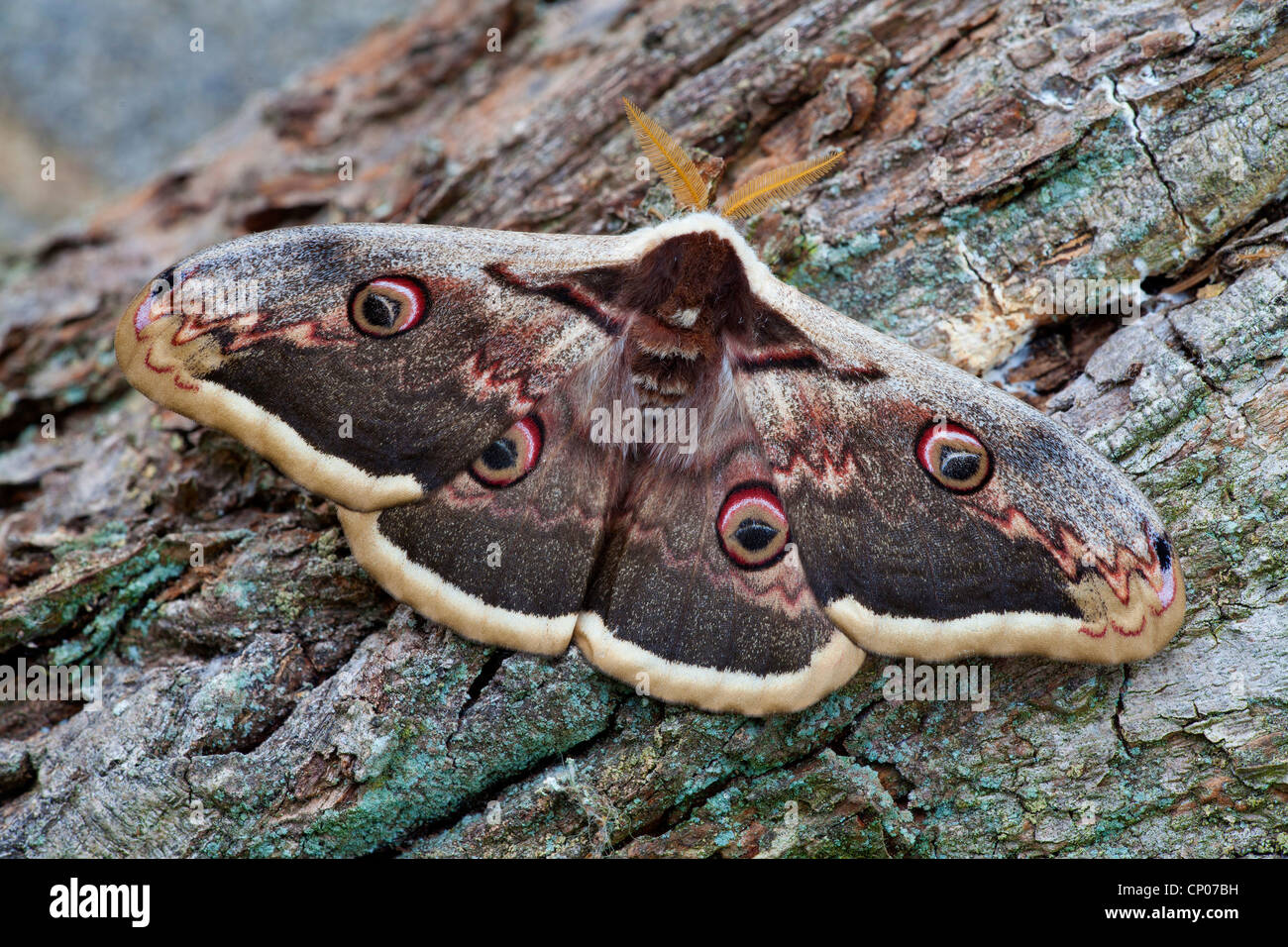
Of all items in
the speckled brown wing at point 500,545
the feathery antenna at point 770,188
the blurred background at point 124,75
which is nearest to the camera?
the speckled brown wing at point 500,545

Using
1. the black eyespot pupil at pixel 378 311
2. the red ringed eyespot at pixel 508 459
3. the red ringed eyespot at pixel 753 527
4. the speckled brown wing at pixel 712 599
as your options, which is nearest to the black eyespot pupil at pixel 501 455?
the red ringed eyespot at pixel 508 459

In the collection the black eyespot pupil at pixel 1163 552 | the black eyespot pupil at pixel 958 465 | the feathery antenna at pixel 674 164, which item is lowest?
the black eyespot pupil at pixel 1163 552

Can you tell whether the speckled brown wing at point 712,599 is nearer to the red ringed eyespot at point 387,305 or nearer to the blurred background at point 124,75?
the red ringed eyespot at point 387,305

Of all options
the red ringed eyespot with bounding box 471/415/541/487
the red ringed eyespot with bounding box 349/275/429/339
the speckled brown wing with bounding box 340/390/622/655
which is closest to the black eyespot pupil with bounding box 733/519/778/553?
the speckled brown wing with bounding box 340/390/622/655

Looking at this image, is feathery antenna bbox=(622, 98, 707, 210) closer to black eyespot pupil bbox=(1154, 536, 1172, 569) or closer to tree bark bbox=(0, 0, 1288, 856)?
tree bark bbox=(0, 0, 1288, 856)

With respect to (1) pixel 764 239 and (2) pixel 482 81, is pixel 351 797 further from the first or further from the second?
(2) pixel 482 81

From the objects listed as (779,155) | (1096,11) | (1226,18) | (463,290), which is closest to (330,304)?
(463,290)

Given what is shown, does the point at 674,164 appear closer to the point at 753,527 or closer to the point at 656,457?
the point at 656,457
